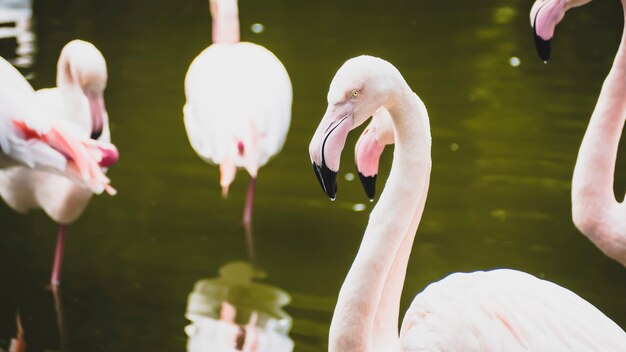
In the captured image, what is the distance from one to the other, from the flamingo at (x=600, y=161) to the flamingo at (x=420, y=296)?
891mm

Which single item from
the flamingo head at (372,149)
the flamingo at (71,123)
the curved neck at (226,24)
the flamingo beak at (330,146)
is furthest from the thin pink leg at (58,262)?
the flamingo beak at (330,146)

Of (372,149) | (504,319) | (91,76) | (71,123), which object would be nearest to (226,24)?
(91,76)

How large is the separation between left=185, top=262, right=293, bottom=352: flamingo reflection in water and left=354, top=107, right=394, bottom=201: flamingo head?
1.38 metres

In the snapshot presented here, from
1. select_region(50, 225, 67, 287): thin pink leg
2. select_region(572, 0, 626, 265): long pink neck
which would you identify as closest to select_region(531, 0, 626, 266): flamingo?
select_region(572, 0, 626, 265): long pink neck

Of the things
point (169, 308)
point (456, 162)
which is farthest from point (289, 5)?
point (169, 308)

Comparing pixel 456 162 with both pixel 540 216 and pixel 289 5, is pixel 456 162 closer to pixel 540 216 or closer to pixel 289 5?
pixel 540 216

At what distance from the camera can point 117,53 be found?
8227 millimetres

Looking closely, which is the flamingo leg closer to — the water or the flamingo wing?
the water

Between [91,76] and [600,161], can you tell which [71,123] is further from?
[600,161]

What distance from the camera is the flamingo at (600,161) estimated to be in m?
3.48

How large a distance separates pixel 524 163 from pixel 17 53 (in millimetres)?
4099

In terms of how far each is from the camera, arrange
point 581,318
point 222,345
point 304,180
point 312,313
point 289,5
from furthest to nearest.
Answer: point 289,5, point 304,180, point 312,313, point 222,345, point 581,318

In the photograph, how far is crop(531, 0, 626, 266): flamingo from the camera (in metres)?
3.48

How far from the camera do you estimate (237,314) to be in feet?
14.6
